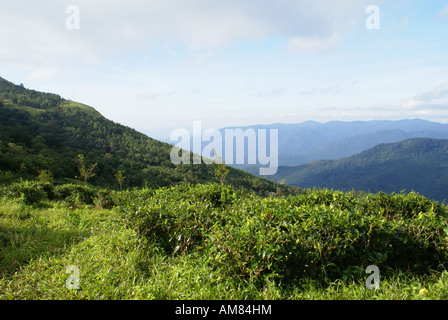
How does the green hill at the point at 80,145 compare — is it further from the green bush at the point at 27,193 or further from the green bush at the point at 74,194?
the green bush at the point at 27,193

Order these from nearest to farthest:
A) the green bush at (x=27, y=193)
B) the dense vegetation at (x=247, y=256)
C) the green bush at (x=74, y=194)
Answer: the dense vegetation at (x=247, y=256)
the green bush at (x=27, y=193)
the green bush at (x=74, y=194)

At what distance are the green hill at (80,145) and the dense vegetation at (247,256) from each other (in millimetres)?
38130

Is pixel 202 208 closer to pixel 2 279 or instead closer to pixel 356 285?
pixel 356 285

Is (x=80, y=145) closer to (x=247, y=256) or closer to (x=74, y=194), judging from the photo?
(x=74, y=194)

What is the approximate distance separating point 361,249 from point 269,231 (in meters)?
1.32

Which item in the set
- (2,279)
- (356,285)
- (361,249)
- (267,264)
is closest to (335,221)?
(361,249)

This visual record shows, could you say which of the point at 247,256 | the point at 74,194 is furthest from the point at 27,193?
the point at 247,256

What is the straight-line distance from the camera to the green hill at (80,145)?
51.3 meters

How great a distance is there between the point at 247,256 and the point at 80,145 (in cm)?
8766

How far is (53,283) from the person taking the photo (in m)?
3.35

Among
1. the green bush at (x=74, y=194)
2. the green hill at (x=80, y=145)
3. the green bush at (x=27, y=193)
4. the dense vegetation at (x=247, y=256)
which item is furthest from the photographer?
the green hill at (x=80, y=145)

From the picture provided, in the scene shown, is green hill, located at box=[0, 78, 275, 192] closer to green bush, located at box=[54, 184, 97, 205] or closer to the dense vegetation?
green bush, located at box=[54, 184, 97, 205]

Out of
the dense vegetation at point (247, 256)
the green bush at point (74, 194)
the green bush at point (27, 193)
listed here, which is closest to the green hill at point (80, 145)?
the green bush at point (74, 194)

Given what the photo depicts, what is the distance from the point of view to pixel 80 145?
253 feet
